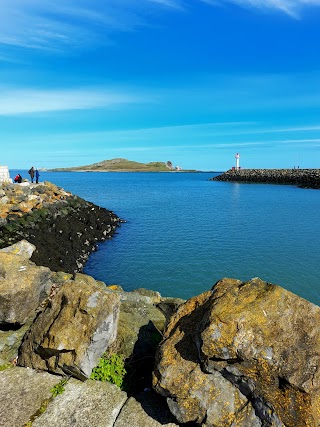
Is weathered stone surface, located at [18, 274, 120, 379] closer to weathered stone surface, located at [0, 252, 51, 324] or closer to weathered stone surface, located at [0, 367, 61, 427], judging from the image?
weathered stone surface, located at [0, 367, 61, 427]

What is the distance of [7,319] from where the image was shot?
7.90 metres

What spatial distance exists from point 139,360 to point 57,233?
25484 millimetres

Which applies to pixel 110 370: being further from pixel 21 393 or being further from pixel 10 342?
pixel 10 342

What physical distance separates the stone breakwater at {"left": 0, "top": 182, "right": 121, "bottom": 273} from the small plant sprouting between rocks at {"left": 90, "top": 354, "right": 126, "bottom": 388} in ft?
53.1

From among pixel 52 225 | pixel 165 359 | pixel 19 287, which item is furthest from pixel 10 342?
pixel 52 225

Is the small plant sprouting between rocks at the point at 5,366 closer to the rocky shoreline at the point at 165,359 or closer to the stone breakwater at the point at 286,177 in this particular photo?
the rocky shoreline at the point at 165,359

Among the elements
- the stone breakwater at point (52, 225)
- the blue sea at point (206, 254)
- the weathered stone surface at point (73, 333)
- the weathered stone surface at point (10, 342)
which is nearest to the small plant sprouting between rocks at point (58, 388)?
the weathered stone surface at point (73, 333)

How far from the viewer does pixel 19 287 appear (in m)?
8.08

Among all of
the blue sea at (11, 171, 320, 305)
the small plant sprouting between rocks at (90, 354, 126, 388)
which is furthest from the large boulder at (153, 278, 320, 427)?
the blue sea at (11, 171, 320, 305)

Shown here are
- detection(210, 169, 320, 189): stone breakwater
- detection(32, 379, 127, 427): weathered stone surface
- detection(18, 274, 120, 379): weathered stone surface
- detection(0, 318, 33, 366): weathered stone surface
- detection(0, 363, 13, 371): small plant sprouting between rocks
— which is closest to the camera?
detection(32, 379, 127, 427): weathered stone surface

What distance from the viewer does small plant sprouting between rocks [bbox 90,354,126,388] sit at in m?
6.87

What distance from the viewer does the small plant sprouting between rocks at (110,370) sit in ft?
22.5

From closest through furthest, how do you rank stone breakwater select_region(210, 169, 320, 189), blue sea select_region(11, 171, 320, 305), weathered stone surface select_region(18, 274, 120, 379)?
weathered stone surface select_region(18, 274, 120, 379) → blue sea select_region(11, 171, 320, 305) → stone breakwater select_region(210, 169, 320, 189)

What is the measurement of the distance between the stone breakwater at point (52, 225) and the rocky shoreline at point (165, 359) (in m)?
15.5
